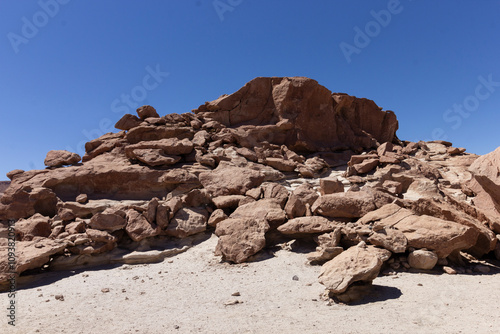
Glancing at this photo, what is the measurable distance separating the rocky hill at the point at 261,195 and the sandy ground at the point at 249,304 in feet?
1.58

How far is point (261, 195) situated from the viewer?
32.3ft

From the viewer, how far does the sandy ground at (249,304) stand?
427 centimetres

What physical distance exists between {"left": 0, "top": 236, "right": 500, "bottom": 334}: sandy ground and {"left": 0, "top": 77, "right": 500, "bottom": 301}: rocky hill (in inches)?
19.0

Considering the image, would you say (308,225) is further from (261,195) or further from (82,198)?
(82,198)

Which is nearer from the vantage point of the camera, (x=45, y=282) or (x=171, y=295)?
(x=171, y=295)

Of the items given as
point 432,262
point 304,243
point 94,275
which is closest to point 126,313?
point 94,275

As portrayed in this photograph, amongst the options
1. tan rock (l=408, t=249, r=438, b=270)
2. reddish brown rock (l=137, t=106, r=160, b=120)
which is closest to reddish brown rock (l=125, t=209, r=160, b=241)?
tan rock (l=408, t=249, r=438, b=270)

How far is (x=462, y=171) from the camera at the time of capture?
14055 mm

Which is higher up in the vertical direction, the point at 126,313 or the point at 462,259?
the point at 462,259

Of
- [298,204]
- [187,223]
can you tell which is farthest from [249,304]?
[187,223]

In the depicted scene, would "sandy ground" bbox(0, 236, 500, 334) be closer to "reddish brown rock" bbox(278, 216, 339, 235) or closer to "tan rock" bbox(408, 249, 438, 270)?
"tan rock" bbox(408, 249, 438, 270)

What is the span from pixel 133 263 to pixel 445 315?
698 centimetres

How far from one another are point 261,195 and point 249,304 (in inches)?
189

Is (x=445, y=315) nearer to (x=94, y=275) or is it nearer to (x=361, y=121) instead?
(x=94, y=275)
